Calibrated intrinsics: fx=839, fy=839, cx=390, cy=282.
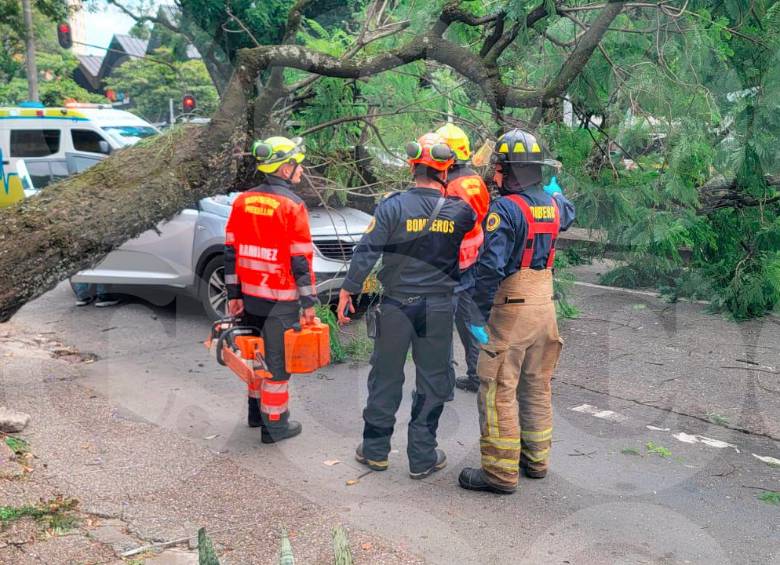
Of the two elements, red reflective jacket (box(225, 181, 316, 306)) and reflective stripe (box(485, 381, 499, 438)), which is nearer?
reflective stripe (box(485, 381, 499, 438))

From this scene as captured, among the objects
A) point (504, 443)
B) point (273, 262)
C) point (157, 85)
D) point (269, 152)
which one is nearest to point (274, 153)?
point (269, 152)

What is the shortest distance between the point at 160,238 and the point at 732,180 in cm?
607

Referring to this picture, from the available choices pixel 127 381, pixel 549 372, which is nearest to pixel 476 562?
pixel 549 372

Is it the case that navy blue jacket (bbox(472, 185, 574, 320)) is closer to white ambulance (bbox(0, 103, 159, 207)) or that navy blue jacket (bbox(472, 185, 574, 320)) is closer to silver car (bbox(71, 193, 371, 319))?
silver car (bbox(71, 193, 371, 319))

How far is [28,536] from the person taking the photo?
161 inches

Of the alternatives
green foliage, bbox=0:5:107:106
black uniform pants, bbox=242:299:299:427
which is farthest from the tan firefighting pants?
green foliage, bbox=0:5:107:106

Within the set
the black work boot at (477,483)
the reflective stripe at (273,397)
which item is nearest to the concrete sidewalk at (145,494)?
the reflective stripe at (273,397)

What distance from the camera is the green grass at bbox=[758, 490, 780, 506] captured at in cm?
478

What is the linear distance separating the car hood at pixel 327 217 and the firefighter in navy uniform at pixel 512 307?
346 centimetres

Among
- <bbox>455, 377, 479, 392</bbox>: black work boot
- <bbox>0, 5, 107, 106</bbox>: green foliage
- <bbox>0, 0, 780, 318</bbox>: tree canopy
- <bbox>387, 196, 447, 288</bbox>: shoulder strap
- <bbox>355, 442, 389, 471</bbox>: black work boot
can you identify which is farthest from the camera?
<bbox>0, 5, 107, 106</bbox>: green foliage

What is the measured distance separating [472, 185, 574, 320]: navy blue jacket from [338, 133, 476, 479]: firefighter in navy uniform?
1.07ft

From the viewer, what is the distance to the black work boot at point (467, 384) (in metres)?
6.84

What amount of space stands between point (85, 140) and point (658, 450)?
44.7 ft

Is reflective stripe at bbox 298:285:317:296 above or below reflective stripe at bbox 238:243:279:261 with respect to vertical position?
below
